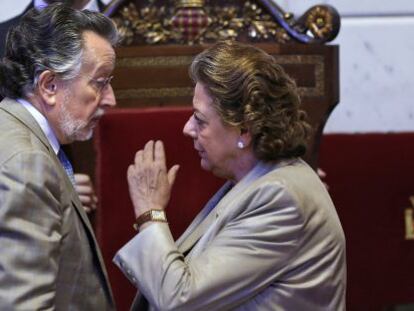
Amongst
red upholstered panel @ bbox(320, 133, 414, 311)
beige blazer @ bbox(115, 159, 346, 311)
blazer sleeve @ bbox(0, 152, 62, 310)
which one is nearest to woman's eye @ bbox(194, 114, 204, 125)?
beige blazer @ bbox(115, 159, 346, 311)

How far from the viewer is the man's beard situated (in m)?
1.83

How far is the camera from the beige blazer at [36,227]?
5.08 ft

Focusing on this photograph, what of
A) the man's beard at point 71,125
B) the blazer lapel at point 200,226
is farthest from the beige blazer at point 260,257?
the man's beard at point 71,125

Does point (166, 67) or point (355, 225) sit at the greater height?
point (166, 67)

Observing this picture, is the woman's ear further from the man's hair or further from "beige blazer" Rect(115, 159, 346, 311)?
the man's hair

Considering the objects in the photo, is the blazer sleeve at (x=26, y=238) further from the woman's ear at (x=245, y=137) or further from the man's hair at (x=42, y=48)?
the woman's ear at (x=245, y=137)

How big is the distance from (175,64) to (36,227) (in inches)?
48.5

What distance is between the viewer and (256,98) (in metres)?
1.84

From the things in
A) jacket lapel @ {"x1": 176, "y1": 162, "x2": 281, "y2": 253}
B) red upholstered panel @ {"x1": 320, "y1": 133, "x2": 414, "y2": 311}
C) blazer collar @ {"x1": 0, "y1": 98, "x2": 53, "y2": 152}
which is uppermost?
blazer collar @ {"x1": 0, "y1": 98, "x2": 53, "y2": 152}

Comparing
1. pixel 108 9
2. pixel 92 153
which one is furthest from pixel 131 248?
pixel 108 9

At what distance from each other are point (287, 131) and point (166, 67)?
939 mm

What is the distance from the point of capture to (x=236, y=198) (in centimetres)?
185

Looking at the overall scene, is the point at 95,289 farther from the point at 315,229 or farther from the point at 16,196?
the point at 315,229

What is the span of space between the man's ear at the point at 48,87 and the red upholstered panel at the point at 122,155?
816 mm
